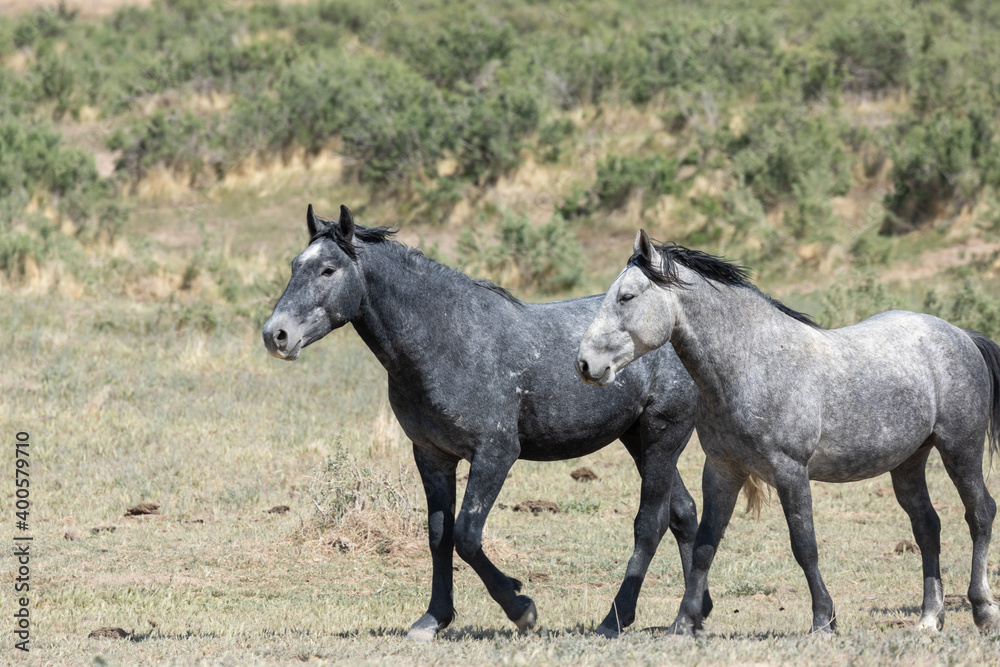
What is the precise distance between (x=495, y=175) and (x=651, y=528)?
66.4 ft

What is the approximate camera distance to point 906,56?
28.6 m

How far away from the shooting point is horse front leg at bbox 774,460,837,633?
581 cm

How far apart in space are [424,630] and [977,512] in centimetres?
337

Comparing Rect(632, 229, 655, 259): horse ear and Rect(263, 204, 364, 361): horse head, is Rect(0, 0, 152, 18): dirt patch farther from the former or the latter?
Rect(632, 229, 655, 259): horse ear

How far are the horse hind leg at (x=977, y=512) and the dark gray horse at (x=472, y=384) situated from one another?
1.54 metres

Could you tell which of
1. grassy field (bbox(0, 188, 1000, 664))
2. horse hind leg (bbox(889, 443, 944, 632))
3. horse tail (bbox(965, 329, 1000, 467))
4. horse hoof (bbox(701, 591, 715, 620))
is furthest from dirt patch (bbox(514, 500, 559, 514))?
horse tail (bbox(965, 329, 1000, 467))

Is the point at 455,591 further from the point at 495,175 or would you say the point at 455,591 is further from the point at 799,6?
the point at 799,6

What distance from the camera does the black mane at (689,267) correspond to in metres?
5.73

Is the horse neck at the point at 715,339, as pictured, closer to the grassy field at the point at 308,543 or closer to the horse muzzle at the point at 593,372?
the horse muzzle at the point at 593,372

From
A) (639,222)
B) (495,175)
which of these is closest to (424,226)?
(495,175)

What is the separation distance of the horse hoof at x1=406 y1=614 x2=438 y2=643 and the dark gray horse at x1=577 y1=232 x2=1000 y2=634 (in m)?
1.39

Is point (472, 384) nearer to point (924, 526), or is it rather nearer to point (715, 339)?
point (715, 339)

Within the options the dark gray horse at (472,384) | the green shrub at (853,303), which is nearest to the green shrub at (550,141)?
the green shrub at (853,303)

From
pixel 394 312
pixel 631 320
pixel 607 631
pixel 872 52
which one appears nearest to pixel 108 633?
pixel 394 312
